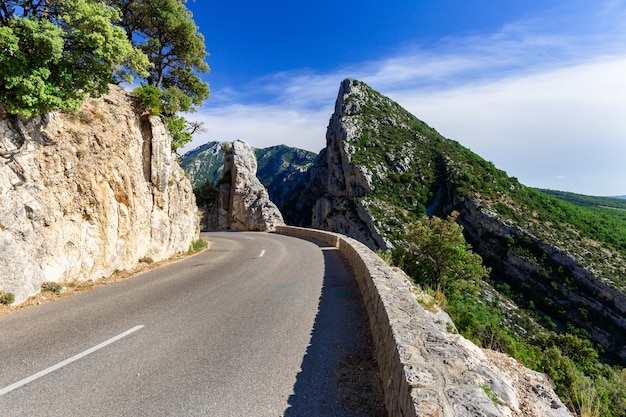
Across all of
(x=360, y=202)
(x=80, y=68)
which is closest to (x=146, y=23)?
(x=80, y=68)

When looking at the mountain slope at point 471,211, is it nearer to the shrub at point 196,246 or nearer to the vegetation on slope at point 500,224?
the vegetation on slope at point 500,224

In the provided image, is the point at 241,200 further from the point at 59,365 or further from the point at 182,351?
the point at 59,365

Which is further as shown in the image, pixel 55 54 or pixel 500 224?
pixel 500 224

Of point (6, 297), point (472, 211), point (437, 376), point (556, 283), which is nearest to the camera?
point (437, 376)

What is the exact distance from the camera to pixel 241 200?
47719 mm

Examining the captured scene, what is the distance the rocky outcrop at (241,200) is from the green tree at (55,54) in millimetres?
34776

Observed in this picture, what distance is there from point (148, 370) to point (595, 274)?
2440 inches

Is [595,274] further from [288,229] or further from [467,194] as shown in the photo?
[288,229]

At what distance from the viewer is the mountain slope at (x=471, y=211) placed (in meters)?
46.6

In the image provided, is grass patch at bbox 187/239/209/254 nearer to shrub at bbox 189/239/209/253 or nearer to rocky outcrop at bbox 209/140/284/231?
shrub at bbox 189/239/209/253

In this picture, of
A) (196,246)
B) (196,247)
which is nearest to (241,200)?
(196,246)

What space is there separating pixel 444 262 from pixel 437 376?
76.9 feet

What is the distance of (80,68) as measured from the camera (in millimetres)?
9641

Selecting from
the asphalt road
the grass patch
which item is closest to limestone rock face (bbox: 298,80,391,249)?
the grass patch
